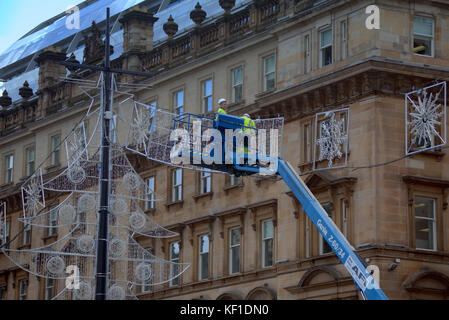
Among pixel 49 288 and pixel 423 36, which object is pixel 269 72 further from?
pixel 49 288

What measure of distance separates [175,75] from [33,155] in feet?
52.0

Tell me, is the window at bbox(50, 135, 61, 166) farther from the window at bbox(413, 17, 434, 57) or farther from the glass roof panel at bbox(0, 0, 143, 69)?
the window at bbox(413, 17, 434, 57)

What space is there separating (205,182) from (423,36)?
1385 cm

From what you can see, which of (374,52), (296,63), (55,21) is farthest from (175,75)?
(55,21)

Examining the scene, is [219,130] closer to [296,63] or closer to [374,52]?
[374,52]

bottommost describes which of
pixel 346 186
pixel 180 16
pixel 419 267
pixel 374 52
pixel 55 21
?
pixel 419 267

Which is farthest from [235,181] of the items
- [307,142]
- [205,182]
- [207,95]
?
[307,142]

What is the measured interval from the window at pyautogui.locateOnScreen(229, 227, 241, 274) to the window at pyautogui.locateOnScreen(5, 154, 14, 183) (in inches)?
943

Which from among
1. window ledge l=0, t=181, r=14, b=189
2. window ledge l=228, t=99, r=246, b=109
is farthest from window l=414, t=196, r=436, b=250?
window ledge l=0, t=181, r=14, b=189

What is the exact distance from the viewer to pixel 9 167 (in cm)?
6981

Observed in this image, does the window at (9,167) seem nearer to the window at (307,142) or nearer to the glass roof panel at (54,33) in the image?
the glass roof panel at (54,33)

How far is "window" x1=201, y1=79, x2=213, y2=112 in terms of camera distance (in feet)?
173

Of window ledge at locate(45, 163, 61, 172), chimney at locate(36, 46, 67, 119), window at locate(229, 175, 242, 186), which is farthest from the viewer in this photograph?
chimney at locate(36, 46, 67, 119)

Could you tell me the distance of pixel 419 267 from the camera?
4128cm
